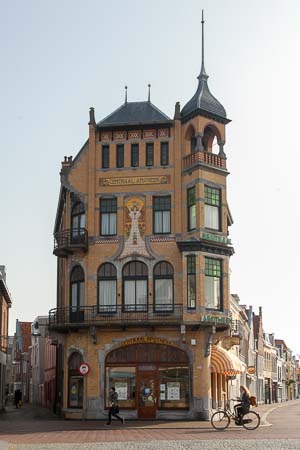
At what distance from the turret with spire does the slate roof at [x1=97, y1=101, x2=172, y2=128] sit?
1268 millimetres

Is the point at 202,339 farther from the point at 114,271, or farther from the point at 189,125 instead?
the point at 189,125

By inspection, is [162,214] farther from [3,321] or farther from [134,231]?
[3,321]

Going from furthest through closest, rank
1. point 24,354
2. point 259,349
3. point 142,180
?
point 24,354
point 259,349
point 142,180

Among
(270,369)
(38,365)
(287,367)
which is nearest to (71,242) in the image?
(38,365)

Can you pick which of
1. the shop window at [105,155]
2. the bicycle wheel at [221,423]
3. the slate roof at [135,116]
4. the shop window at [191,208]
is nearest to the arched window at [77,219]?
the shop window at [105,155]

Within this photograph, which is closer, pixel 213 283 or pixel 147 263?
pixel 213 283

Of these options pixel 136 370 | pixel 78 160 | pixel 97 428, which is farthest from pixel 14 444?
pixel 78 160

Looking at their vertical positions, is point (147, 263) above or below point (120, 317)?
above

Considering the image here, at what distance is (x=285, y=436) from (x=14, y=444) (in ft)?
30.6

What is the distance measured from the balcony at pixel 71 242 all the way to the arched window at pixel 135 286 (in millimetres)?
2659

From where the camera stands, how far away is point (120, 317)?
40.8m

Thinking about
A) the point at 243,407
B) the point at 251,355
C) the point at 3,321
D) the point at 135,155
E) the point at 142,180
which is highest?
the point at 135,155

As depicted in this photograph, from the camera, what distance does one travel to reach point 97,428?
33594mm

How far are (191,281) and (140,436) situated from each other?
12.5 metres
